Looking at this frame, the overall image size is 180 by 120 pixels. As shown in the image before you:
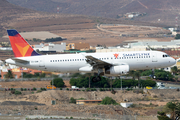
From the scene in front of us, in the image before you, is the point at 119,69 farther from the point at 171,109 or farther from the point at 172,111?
the point at 172,111

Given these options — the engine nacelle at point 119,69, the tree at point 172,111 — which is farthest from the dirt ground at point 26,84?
the tree at point 172,111

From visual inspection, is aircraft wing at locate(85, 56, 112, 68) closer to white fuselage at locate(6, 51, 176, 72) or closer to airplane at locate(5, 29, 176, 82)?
airplane at locate(5, 29, 176, 82)

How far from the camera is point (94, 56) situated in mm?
60656

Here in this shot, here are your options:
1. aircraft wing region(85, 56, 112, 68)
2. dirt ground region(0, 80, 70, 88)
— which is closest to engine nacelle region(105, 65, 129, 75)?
aircraft wing region(85, 56, 112, 68)

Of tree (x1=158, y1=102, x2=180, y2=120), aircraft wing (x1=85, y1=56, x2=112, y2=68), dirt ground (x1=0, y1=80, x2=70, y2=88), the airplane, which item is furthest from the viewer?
dirt ground (x1=0, y1=80, x2=70, y2=88)

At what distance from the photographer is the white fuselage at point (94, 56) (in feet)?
200

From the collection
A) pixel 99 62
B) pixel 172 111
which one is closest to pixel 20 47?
pixel 99 62

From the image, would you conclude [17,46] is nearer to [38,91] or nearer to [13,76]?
[38,91]

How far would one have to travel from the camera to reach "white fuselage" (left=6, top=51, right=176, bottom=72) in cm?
6081

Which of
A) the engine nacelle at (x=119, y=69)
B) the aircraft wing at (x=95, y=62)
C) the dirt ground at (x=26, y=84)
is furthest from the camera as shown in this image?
the dirt ground at (x=26, y=84)

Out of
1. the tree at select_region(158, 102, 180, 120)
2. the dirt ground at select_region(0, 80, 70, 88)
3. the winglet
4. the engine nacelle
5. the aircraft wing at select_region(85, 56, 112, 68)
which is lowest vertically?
the tree at select_region(158, 102, 180, 120)

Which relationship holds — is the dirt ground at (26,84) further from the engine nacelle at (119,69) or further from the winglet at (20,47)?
the engine nacelle at (119,69)

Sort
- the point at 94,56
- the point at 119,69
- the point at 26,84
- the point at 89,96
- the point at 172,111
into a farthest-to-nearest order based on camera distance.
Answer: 1. the point at 26,84
2. the point at 89,96
3. the point at 172,111
4. the point at 94,56
5. the point at 119,69

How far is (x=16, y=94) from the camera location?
109875 millimetres
